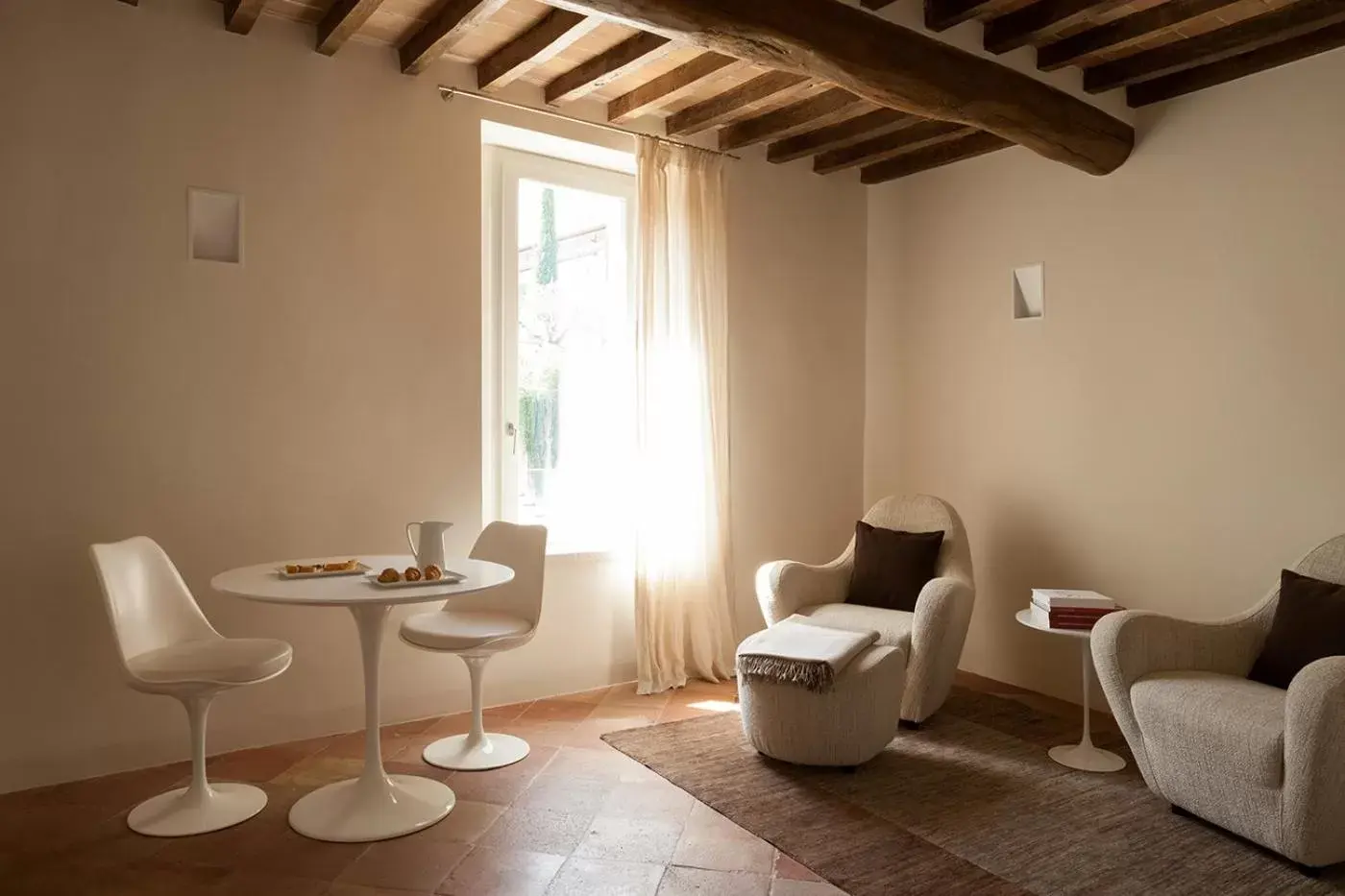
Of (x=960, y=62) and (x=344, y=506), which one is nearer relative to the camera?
(x=960, y=62)

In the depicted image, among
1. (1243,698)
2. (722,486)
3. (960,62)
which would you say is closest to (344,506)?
(722,486)

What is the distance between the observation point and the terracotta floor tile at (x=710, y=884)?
2.48 m

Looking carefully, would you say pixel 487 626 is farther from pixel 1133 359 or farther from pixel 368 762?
pixel 1133 359

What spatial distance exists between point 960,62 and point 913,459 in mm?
2225

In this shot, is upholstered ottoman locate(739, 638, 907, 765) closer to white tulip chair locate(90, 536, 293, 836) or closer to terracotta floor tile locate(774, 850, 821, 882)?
terracotta floor tile locate(774, 850, 821, 882)

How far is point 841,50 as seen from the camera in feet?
9.77

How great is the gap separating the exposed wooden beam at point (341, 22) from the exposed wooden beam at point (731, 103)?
1468 millimetres

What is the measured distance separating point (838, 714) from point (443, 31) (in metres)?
2.70

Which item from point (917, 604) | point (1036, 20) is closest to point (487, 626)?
point (917, 604)

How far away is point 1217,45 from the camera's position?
335cm

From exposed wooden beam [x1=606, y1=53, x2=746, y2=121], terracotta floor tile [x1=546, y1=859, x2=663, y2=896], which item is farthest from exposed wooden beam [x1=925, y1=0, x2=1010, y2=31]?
terracotta floor tile [x1=546, y1=859, x2=663, y2=896]

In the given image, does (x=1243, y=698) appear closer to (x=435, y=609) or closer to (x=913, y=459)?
(x=913, y=459)

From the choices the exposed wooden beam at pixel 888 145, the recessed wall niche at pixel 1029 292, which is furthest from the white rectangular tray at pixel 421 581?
the recessed wall niche at pixel 1029 292

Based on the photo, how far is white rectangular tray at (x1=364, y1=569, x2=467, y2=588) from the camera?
2789mm
